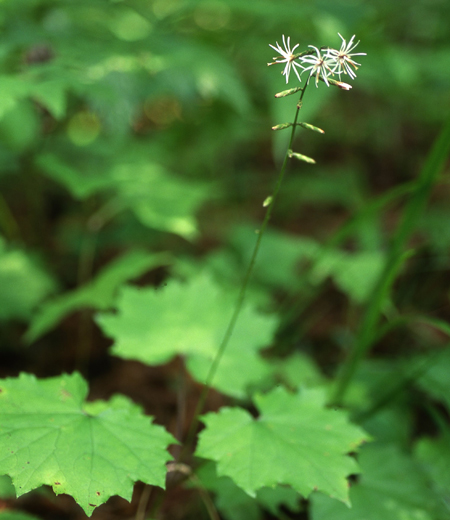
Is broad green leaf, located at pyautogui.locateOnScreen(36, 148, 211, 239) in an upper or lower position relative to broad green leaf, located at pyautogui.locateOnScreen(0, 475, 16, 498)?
upper

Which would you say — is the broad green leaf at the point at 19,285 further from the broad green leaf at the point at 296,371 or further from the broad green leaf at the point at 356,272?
the broad green leaf at the point at 356,272

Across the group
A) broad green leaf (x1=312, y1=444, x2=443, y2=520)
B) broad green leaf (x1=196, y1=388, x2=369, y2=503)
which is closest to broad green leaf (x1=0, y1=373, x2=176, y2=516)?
broad green leaf (x1=196, y1=388, x2=369, y2=503)

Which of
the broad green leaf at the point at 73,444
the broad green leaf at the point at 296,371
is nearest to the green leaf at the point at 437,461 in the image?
the broad green leaf at the point at 296,371

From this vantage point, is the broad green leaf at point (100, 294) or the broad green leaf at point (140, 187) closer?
the broad green leaf at point (100, 294)

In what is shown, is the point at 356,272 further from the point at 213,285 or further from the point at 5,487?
the point at 5,487

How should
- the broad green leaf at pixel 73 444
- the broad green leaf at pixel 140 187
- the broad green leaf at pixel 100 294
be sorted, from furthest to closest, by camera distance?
the broad green leaf at pixel 140 187 → the broad green leaf at pixel 100 294 → the broad green leaf at pixel 73 444

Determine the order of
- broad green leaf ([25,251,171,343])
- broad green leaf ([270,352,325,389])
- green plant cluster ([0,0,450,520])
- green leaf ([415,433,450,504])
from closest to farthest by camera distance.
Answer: green plant cluster ([0,0,450,520]), green leaf ([415,433,450,504]), broad green leaf ([25,251,171,343]), broad green leaf ([270,352,325,389])

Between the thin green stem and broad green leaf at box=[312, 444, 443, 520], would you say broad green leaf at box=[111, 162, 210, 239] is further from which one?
broad green leaf at box=[312, 444, 443, 520]
